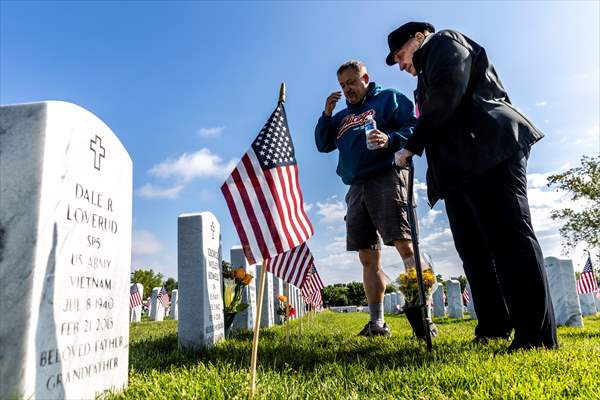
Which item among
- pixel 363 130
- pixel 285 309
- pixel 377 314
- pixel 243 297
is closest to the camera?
pixel 363 130

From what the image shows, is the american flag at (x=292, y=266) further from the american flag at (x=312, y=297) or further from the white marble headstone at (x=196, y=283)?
the american flag at (x=312, y=297)

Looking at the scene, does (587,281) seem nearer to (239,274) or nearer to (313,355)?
(239,274)

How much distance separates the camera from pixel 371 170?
437cm

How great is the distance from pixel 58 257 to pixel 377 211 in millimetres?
3097

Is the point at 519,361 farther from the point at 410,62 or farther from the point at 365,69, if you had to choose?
the point at 365,69

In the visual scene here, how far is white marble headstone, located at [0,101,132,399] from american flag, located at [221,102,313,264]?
0.72 m

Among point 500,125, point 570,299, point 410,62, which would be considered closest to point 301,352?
point 500,125

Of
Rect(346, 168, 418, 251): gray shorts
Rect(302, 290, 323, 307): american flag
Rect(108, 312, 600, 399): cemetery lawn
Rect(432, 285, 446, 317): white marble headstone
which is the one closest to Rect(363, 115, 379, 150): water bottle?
Rect(346, 168, 418, 251): gray shorts

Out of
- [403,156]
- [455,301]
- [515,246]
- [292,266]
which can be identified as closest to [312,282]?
[292,266]

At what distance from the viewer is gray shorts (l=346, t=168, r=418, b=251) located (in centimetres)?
417

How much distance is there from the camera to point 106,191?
7.61 ft

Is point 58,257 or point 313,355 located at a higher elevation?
point 58,257

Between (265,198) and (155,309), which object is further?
(155,309)

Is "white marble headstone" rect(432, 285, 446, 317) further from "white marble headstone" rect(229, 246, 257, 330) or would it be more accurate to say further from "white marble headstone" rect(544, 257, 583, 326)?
"white marble headstone" rect(229, 246, 257, 330)
